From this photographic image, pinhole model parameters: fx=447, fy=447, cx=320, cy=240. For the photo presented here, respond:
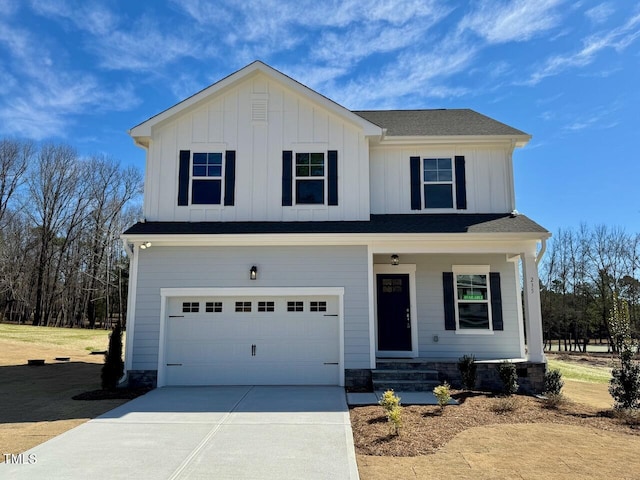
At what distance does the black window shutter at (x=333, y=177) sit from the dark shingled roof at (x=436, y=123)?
190 centimetres

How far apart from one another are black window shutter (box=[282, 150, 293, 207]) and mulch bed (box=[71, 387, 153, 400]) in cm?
536

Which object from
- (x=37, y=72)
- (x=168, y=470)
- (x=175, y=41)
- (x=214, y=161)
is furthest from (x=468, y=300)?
(x=37, y=72)

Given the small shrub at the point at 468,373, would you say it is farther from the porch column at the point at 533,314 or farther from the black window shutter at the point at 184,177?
the black window shutter at the point at 184,177

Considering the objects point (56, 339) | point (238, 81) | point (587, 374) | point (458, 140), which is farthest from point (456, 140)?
point (56, 339)

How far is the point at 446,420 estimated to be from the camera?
7.19 m

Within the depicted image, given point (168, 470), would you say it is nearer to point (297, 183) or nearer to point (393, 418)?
point (393, 418)

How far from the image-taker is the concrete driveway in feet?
16.6

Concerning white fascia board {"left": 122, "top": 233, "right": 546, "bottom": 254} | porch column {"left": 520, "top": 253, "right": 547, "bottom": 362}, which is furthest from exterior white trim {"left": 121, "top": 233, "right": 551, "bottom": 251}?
porch column {"left": 520, "top": 253, "right": 547, "bottom": 362}

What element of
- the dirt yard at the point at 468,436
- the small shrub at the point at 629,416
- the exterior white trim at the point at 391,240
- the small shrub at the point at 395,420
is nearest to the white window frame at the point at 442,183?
the exterior white trim at the point at 391,240

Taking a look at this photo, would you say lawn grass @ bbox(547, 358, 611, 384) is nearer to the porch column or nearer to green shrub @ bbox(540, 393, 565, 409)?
the porch column

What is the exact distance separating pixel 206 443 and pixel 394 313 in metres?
6.75

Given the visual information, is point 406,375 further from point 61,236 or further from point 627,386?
point 61,236

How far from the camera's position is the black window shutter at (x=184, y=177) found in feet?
36.9

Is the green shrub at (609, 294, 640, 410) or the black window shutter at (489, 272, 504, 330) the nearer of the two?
the green shrub at (609, 294, 640, 410)
